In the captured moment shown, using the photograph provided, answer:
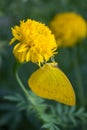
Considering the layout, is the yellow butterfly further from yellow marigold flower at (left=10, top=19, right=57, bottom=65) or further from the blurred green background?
the blurred green background

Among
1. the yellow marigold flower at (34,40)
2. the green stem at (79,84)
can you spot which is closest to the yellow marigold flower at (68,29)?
the green stem at (79,84)

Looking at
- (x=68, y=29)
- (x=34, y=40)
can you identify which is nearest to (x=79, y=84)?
(x=68, y=29)

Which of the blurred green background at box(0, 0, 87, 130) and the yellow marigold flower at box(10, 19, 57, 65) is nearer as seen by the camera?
the yellow marigold flower at box(10, 19, 57, 65)

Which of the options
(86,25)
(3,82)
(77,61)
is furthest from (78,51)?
(3,82)

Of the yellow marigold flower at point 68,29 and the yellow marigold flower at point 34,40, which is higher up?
the yellow marigold flower at point 68,29

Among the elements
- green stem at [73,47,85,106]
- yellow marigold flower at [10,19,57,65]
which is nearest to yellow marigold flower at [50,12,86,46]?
green stem at [73,47,85,106]

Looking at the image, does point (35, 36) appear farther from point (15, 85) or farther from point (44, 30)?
point (15, 85)

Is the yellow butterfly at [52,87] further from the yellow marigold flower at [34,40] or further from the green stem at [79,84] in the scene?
the green stem at [79,84]
